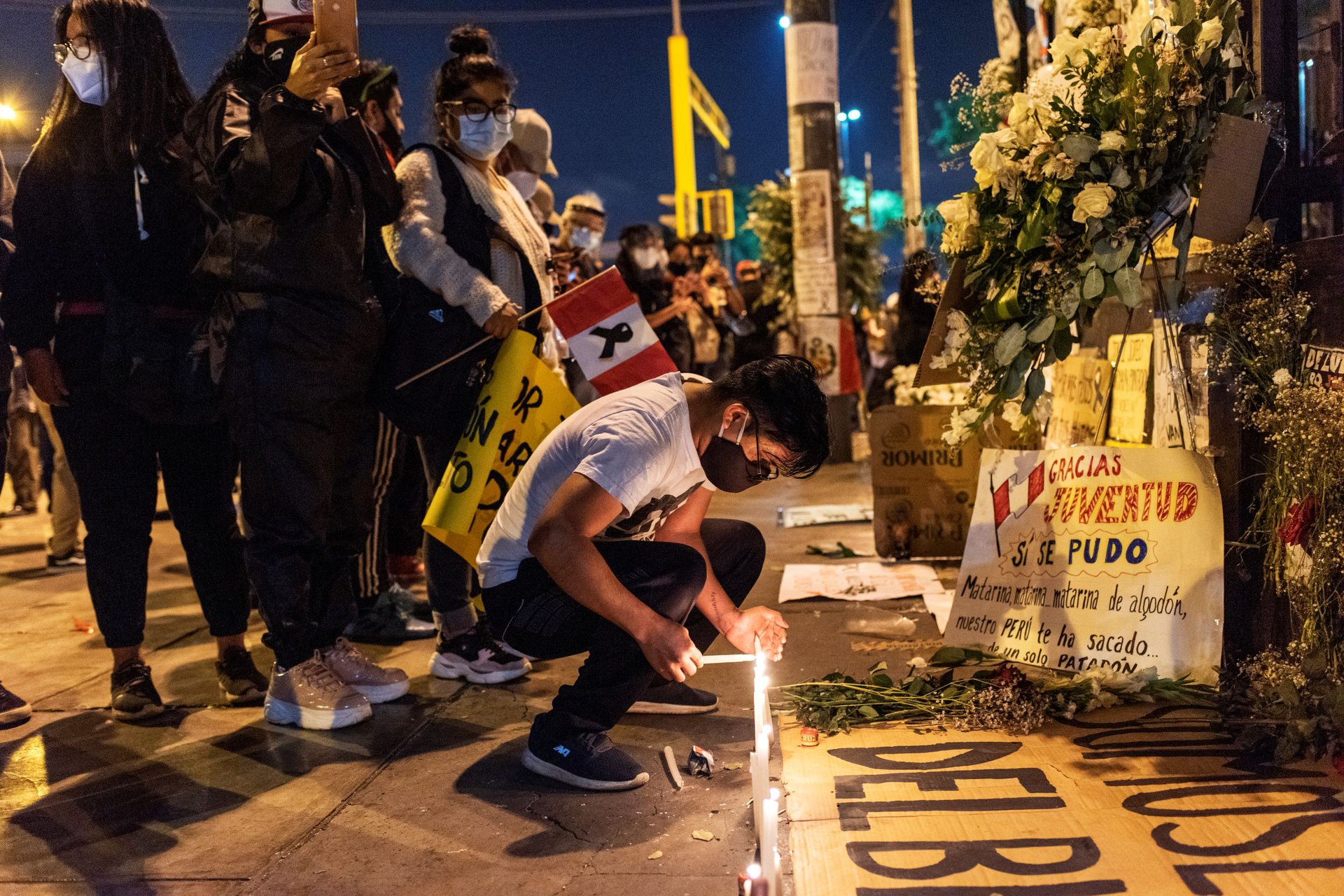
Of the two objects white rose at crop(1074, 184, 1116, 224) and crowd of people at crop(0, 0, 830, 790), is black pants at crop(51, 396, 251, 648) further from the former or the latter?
white rose at crop(1074, 184, 1116, 224)

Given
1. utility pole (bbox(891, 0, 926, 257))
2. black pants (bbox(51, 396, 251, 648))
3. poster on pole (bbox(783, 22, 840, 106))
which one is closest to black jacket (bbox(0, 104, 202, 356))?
black pants (bbox(51, 396, 251, 648))

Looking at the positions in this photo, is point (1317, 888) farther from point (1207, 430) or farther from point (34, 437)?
point (34, 437)

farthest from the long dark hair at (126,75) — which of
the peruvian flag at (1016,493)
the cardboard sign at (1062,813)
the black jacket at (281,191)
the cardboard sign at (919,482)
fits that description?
the cardboard sign at (919,482)

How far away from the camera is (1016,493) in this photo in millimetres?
3639

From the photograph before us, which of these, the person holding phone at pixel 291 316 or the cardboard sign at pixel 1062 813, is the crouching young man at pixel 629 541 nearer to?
the cardboard sign at pixel 1062 813

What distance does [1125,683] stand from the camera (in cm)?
306

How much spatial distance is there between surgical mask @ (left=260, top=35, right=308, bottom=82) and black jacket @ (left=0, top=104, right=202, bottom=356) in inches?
14.7

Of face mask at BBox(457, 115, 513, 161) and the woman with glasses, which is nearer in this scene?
the woman with glasses

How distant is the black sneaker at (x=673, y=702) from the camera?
324 centimetres

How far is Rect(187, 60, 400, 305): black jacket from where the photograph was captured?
2.93 metres

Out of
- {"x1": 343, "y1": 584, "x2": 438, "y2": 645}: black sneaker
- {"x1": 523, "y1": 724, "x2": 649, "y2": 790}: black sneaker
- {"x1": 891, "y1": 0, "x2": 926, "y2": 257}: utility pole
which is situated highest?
{"x1": 891, "y1": 0, "x2": 926, "y2": 257}: utility pole

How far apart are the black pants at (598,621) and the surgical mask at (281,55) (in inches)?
60.3

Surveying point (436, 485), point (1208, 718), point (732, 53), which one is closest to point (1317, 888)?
point (1208, 718)

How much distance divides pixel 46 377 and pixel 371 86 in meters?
1.55
